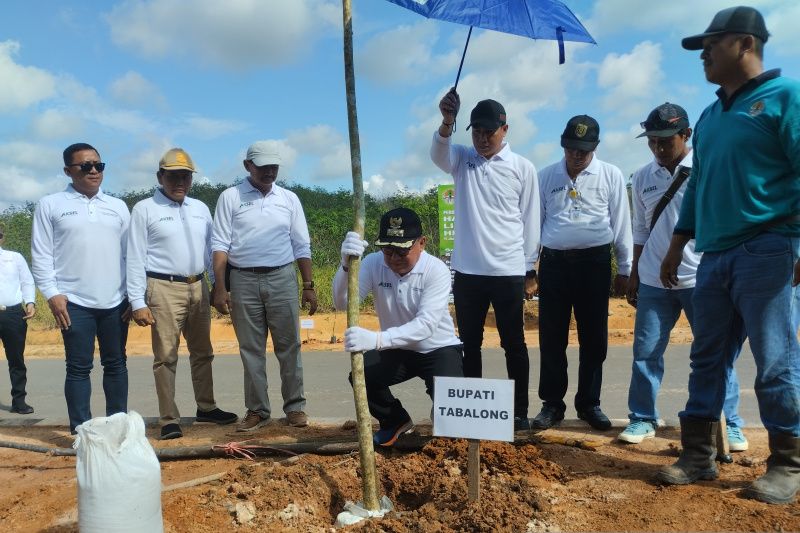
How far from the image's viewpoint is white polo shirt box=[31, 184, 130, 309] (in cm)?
459

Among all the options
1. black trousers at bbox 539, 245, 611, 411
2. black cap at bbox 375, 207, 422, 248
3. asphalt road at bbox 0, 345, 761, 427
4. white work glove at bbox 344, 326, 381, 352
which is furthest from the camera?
asphalt road at bbox 0, 345, 761, 427

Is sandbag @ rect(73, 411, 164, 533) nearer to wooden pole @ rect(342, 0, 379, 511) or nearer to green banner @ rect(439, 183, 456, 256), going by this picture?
wooden pole @ rect(342, 0, 379, 511)

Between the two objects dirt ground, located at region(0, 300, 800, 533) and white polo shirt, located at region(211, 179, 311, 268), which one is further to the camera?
white polo shirt, located at region(211, 179, 311, 268)

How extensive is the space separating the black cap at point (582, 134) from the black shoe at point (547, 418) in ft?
6.19

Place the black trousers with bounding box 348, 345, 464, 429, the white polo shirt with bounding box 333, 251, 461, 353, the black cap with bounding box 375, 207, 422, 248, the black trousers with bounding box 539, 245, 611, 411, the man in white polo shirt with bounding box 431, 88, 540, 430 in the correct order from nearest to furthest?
1. the black cap with bounding box 375, 207, 422, 248
2. the white polo shirt with bounding box 333, 251, 461, 353
3. the black trousers with bounding box 348, 345, 464, 429
4. the man in white polo shirt with bounding box 431, 88, 540, 430
5. the black trousers with bounding box 539, 245, 611, 411

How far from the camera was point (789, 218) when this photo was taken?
2.92 metres

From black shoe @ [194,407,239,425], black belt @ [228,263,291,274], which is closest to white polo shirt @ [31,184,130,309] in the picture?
black belt @ [228,263,291,274]

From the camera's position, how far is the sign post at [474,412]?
310 cm

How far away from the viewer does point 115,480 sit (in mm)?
2691

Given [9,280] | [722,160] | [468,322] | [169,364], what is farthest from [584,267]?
[9,280]

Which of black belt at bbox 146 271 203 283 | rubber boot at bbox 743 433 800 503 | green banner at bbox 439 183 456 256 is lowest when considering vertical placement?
rubber boot at bbox 743 433 800 503

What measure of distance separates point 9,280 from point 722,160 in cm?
734

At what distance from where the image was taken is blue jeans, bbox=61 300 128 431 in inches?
182

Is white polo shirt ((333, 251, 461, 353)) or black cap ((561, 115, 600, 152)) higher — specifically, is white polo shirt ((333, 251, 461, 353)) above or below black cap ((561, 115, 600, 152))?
below
